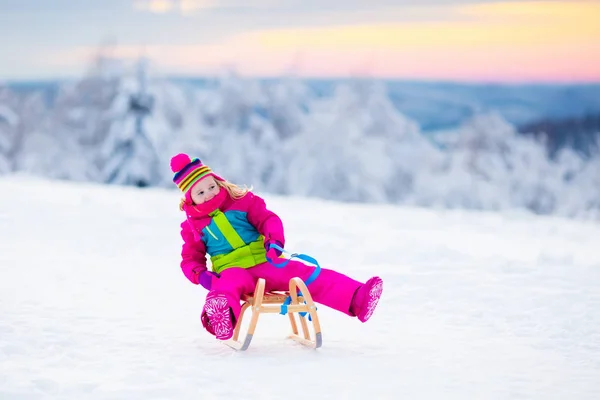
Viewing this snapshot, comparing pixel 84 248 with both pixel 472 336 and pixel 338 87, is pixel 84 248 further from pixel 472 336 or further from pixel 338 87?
pixel 338 87

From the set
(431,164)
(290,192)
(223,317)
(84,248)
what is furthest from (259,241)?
(431,164)

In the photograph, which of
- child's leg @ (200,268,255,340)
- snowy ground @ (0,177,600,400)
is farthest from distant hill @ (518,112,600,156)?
child's leg @ (200,268,255,340)

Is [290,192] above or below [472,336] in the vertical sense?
above

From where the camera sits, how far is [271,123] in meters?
34.9

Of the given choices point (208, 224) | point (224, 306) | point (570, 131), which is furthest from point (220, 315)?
point (570, 131)

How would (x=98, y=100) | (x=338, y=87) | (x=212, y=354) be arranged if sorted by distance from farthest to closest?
(x=338, y=87)
(x=98, y=100)
(x=212, y=354)

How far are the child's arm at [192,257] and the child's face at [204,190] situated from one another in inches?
8.0

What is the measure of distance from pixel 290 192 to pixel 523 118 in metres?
11.4

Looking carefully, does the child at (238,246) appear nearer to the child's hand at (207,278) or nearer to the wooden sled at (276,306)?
the child's hand at (207,278)

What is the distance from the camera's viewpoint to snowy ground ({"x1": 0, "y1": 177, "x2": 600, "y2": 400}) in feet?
14.5

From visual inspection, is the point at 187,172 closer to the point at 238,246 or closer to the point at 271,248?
the point at 238,246

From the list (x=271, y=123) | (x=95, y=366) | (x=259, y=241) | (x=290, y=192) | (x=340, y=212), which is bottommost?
(x=95, y=366)

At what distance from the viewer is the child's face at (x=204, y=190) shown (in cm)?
526

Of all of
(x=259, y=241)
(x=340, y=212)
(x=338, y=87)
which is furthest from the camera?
(x=338, y=87)
